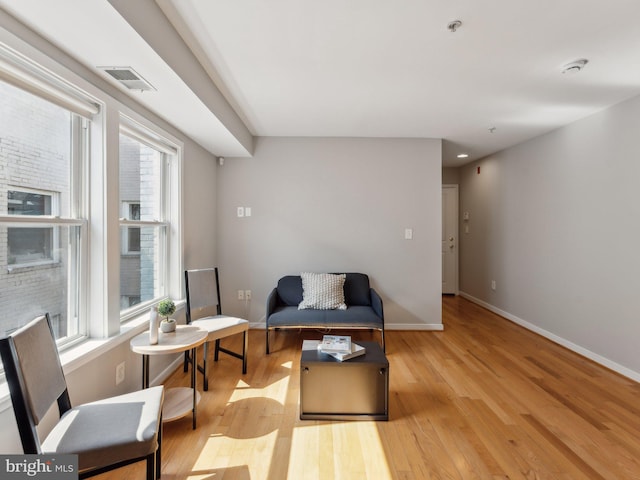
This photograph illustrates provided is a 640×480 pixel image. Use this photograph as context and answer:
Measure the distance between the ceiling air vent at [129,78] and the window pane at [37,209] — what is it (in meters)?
0.35

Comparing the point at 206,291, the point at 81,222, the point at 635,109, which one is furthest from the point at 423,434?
the point at 635,109

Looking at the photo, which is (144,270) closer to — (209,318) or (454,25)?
(209,318)

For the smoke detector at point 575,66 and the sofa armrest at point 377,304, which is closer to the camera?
the smoke detector at point 575,66

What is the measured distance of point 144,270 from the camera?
272 cm

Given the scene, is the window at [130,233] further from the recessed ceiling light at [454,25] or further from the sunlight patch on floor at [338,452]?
the recessed ceiling light at [454,25]

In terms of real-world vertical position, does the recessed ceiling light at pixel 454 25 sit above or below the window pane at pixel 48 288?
above

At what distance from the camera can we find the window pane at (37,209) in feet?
4.88

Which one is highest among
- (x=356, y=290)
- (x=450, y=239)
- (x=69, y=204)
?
(x=69, y=204)

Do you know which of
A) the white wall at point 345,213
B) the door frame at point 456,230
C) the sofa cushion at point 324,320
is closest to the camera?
the sofa cushion at point 324,320

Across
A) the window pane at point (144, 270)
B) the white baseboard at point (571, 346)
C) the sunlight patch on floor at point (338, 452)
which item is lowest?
the sunlight patch on floor at point (338, 452)

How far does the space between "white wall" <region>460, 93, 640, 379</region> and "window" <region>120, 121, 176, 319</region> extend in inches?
162

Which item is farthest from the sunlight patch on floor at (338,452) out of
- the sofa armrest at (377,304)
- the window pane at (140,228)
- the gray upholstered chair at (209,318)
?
the window pane at (140,228)

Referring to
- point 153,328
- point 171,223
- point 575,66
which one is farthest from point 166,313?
point 575,66

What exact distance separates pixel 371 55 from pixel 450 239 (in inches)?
179
